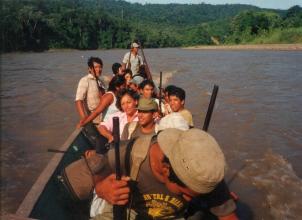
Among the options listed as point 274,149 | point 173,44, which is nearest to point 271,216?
point 274,149

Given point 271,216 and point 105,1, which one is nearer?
point 271,216

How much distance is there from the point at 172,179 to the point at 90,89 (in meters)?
3.38

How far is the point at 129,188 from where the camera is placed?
6.35 feet

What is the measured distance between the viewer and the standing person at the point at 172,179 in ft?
5.60

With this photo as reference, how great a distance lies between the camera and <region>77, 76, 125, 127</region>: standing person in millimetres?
4344

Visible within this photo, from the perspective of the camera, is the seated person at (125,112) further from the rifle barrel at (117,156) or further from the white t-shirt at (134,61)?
the white t-shirt at (134,61)

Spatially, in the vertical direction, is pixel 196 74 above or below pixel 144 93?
below

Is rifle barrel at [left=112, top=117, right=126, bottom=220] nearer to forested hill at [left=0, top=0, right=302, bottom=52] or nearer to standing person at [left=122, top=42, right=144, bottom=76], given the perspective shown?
standing person at [left=122, top=42, right=144, bottom=76]

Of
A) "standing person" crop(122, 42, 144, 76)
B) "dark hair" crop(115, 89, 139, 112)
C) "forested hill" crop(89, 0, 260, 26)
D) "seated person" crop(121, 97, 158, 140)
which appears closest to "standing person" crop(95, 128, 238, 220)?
"seated person" crop(121, 97, 158, 140)

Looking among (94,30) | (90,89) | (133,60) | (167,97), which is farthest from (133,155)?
(94,30)

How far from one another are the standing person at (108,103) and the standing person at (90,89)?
0.43 metres

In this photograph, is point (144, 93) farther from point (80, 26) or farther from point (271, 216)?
point (80, 26)

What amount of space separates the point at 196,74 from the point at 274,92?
6837 mm

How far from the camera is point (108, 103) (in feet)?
14.4
